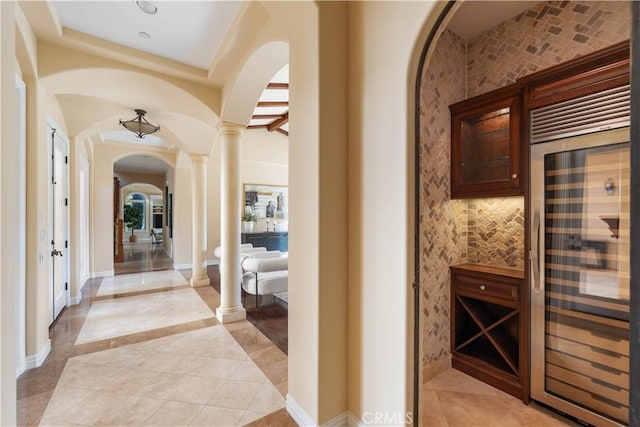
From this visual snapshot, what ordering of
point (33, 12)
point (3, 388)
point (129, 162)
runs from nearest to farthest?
point (3, 388) → point (33, 12) → point (129, 162)

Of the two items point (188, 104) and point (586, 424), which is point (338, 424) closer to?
point (586, 424)

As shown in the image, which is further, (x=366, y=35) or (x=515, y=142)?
(x=515, y=142)

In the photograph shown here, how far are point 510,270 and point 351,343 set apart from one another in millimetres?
1503

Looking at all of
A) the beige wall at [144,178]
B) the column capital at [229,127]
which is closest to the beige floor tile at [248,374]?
the column capital at [229,127]

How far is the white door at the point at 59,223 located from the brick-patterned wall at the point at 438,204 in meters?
4.13

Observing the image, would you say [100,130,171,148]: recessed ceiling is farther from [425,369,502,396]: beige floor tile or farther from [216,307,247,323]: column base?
[425,369,502,396]: beige floor tile

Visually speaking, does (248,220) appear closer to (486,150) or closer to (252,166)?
(252,166)

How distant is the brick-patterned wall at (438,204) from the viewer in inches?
94.3

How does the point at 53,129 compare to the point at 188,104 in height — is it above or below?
below

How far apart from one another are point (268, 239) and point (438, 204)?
547 cm

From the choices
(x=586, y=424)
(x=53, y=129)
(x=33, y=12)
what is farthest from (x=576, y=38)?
(x=53, y=129)

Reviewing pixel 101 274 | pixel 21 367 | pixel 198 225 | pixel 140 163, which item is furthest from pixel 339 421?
pixel 140 163

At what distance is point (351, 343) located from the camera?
1.76 metres

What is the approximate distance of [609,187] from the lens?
175 centimetres
